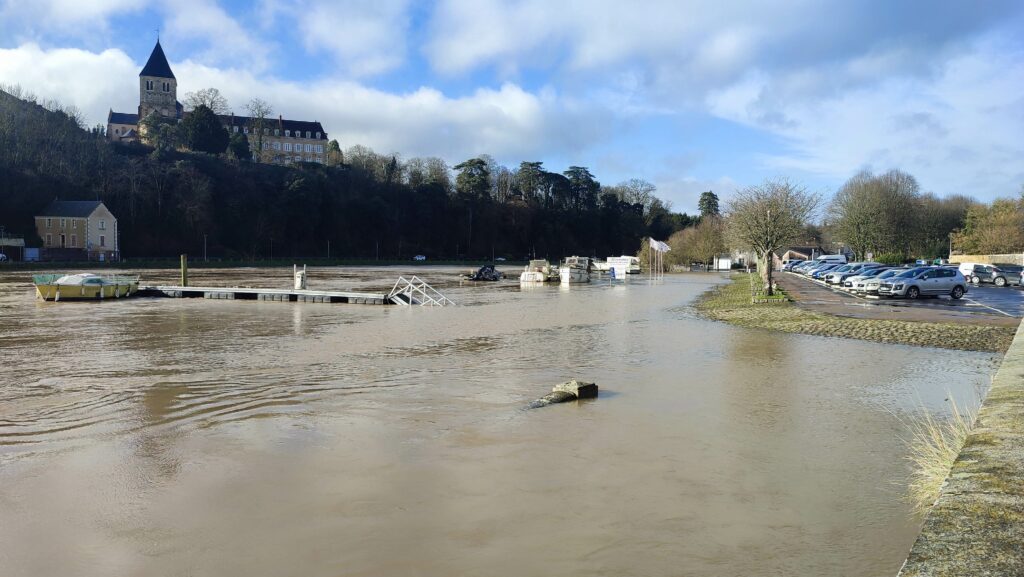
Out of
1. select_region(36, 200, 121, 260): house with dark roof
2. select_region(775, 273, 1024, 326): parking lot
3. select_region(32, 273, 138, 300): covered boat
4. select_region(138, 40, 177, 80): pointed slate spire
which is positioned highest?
select_region(138, 40, 177, 80): pointed slate spire

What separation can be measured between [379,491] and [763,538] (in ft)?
12.8

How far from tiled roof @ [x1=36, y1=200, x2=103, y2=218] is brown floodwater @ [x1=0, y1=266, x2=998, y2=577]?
85361mm

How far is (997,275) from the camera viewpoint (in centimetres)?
4409

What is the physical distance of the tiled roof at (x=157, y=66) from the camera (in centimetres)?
13400

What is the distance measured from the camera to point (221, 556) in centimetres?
592

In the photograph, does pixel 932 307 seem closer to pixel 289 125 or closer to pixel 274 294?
pixel 274 294

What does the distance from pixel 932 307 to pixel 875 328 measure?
859 cm

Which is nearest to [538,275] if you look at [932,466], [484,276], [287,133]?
[484,276]

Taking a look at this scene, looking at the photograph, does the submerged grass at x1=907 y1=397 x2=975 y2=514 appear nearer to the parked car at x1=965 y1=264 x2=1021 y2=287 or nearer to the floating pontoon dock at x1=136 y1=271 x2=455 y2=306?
the floating pontoon dock at x1=136 y1=271 x2=455 y2=306

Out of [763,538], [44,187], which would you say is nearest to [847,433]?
[763,538]

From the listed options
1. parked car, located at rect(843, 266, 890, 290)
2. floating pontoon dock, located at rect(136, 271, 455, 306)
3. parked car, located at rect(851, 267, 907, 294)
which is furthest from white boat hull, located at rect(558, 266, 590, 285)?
parked car, located at rect(851, 267, 907, 294)

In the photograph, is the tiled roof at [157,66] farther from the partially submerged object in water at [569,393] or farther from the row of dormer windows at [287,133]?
the partially submerged object in water at [569,393]

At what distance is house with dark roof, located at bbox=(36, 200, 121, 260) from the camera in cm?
9012

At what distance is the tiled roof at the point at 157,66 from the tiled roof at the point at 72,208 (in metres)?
52.8
